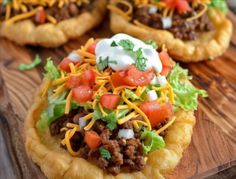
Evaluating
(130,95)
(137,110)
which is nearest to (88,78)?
(130,95)

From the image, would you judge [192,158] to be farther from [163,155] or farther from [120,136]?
[120,136]

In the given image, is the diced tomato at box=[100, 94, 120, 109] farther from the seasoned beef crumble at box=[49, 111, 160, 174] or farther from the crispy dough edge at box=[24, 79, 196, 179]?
the crispy dough edge at box=[24, 79, 196, 179]

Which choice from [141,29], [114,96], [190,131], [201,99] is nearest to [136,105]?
[114,96]

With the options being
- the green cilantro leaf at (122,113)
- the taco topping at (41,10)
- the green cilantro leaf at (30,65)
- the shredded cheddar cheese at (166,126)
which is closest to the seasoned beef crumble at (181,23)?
the taco topping at (41,10)

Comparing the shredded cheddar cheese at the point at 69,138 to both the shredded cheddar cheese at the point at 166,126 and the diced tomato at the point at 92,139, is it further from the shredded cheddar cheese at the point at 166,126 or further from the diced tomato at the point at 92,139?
the shredded cheddar cheese at the point at 166,126

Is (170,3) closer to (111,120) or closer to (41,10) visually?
(41,10)
